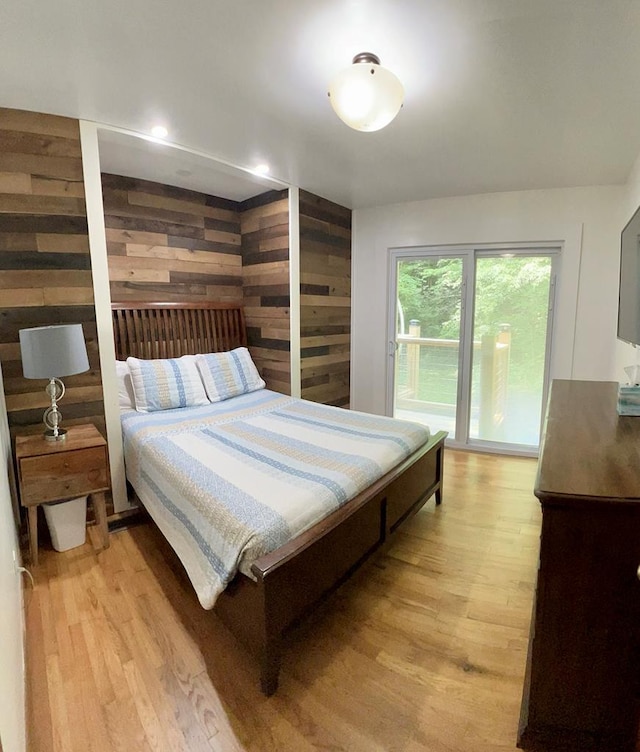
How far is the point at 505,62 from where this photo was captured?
1.71 metres

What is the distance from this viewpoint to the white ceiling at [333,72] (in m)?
1.45

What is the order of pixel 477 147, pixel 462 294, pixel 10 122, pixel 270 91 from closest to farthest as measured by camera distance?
pixel 270 91, pixel 10 122, pixel 477 147, pixel 462 294

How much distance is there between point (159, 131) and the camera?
2406 millimetres

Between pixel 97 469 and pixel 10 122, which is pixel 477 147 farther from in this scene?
pixel 97 469

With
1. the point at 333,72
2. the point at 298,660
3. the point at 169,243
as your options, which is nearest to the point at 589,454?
the point at 298,660

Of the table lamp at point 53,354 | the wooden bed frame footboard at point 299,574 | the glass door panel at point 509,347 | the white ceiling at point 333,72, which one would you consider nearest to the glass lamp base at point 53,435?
the table lamp at point 53,354

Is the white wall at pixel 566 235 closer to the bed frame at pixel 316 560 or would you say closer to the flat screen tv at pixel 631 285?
the flat screen tv at pixel 631 285

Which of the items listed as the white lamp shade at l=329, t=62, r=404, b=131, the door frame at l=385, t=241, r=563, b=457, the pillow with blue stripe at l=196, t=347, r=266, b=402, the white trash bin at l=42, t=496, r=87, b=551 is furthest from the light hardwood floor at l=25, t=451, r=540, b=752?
the white lamp shade at l=329, t=62, r=404, b=131

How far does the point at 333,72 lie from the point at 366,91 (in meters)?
0.28

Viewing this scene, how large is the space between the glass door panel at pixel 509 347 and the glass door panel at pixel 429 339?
209 millimetres

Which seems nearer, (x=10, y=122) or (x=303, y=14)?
(x=303, y=14)

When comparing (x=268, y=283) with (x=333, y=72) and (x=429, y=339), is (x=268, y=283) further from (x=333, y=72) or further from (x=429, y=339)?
(x=333, y=72)

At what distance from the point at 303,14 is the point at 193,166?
183 cm

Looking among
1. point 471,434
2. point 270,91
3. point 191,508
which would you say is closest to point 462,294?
point 471,434
